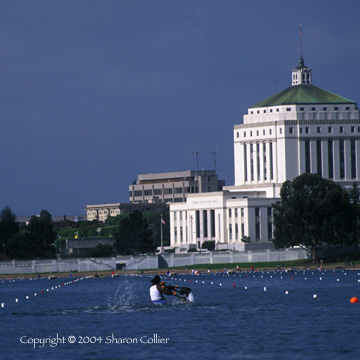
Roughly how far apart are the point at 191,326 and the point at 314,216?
380 feet

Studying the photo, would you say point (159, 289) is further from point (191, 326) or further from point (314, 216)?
point (314, 216)

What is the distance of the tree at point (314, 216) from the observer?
18412 cm

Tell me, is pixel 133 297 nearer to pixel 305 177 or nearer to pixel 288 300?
pixel 288 300

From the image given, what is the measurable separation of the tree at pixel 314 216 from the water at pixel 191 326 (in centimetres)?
7108

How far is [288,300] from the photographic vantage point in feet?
319

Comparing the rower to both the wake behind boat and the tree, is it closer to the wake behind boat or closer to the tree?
the wake behind boat

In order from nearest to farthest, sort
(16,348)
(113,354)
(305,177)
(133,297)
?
(113,354) < (16,348) < (133,297) < (305,177)

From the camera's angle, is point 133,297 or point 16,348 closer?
point 16,348

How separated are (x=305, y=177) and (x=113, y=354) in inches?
5389

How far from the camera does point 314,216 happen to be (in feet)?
611

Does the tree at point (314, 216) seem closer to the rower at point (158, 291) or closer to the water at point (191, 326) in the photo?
the water at point (191, 326)

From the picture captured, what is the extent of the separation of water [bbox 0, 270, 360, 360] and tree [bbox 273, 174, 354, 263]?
71079 millimetres

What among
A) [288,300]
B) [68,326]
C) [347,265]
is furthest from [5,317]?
[347,265]

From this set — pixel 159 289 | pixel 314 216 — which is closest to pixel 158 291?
pixel 159 289
